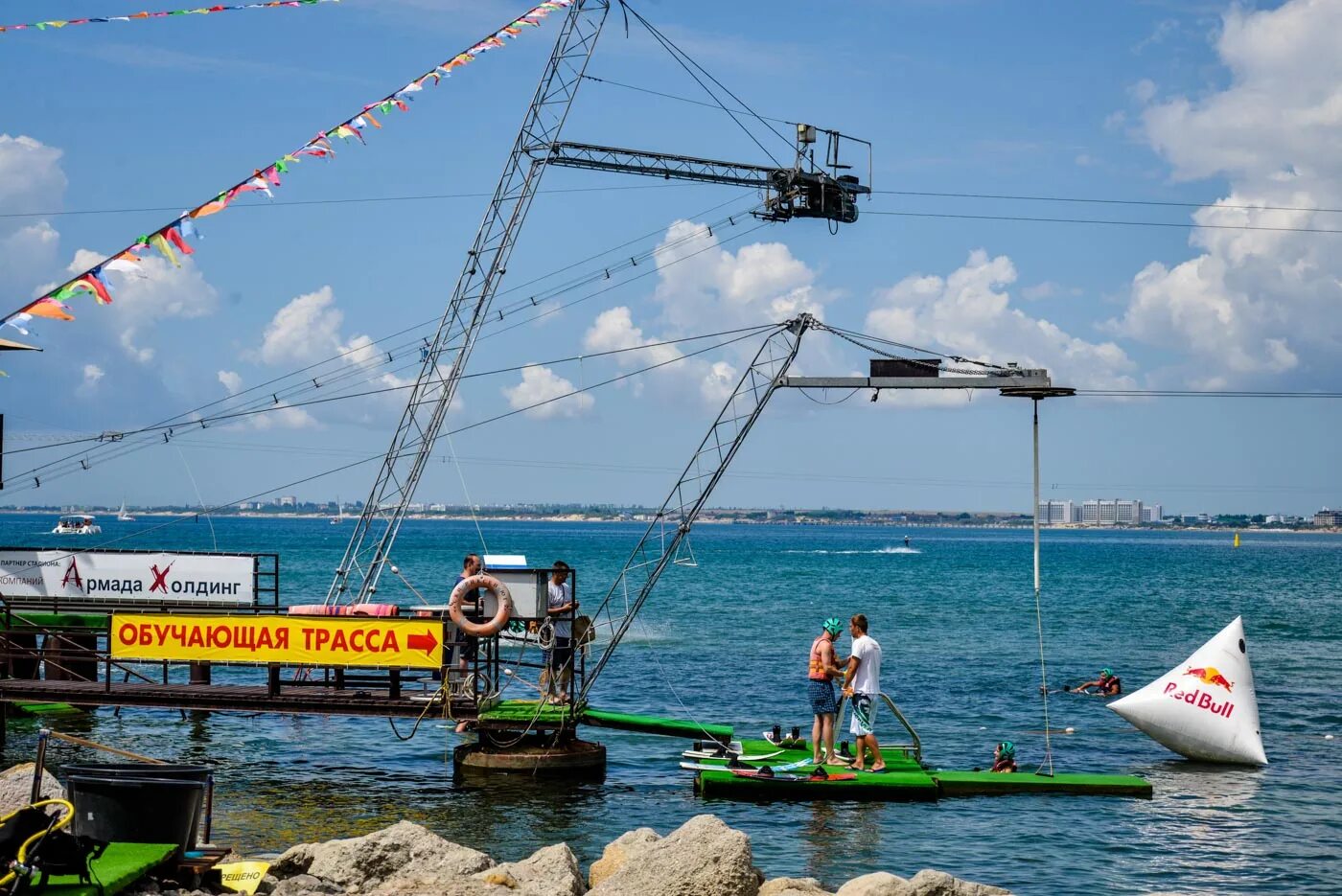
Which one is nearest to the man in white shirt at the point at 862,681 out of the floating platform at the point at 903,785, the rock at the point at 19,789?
the floating platform at the point at 903,785

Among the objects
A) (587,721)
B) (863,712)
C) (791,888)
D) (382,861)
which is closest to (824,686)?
(863,712)

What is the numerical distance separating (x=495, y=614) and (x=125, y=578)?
27.9ft

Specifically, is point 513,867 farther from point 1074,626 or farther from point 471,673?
point 1074,626

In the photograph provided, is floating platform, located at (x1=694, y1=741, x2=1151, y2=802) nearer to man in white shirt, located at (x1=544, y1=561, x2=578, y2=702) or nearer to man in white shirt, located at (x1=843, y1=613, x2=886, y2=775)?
man in white shirt, located at (x1=843, y1=613, x2=886, y2=775)

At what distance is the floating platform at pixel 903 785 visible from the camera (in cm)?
2067

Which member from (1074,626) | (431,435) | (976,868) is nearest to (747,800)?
(976,868)

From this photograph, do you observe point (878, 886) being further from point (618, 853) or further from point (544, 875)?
point (544, 875)

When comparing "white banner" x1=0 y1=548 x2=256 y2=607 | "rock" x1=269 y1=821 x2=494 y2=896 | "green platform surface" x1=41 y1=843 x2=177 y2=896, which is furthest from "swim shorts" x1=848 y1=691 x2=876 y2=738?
"white banner" x1=0 y1=548 x2=256 y2=607

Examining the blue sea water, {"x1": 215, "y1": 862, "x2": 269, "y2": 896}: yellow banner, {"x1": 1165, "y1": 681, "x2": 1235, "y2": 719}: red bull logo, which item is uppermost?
{"x1": 1165, "y1": 681, "x2": 1235, "y2": 719}: red bull logo

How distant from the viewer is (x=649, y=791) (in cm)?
2269

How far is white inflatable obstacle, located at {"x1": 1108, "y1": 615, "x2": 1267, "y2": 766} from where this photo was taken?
84.8 feet

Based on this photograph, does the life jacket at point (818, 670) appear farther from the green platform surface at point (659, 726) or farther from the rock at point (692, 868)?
the rock at point (692, 868)

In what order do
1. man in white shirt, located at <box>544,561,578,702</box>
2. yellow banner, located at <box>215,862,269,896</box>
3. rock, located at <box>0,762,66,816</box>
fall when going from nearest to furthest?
yellow banner, located at <box>215,862,269,896</box>
rock, located at <box>0,762,66,816</box>
man in white shirt, located at <box>544,561,578,702</box>

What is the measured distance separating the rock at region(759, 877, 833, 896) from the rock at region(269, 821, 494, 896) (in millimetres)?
3031
